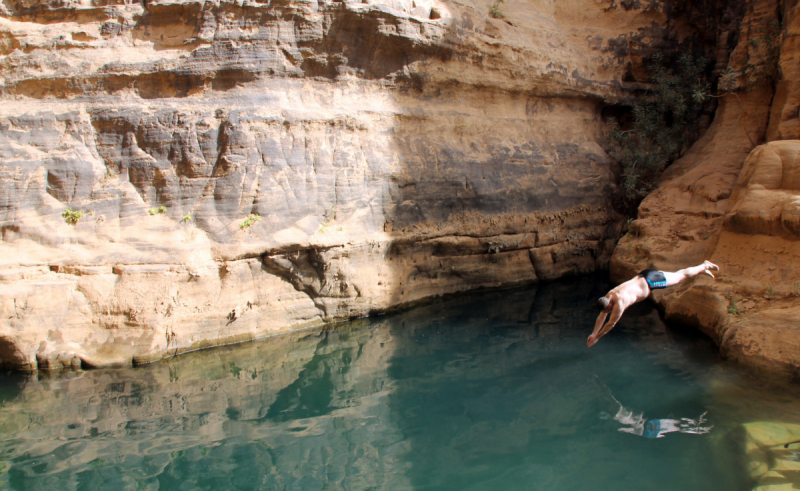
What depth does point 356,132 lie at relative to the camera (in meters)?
7.73

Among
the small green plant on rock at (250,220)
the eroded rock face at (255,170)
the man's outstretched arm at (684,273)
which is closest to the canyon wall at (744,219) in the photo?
the man's outstretched arm at (684,273)

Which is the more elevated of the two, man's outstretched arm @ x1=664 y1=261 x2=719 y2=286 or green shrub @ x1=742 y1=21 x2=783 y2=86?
green shrub @ x1=742 y1=21 x2=783 y2=86

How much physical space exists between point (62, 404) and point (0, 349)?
1.24 m

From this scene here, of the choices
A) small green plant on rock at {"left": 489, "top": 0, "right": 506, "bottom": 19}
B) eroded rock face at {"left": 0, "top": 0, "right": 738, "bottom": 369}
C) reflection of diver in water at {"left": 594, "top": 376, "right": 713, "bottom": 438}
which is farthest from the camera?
small green plant on rock at {"left": 489, "top": 0, "right": 506, "bottom": 19}

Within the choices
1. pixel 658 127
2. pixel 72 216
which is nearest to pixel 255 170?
pixel 72 216

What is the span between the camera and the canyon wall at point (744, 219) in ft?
18.7

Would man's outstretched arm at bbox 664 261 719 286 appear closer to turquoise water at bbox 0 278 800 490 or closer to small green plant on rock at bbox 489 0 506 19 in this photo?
turquoise water at bbox 0 278 800 490

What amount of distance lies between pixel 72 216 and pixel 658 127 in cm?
1012

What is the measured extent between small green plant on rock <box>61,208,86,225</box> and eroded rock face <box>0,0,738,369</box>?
59 mm

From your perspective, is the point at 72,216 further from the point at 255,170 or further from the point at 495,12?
the point at 495,12

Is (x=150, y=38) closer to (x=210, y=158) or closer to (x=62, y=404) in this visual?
(x=210, y=158)

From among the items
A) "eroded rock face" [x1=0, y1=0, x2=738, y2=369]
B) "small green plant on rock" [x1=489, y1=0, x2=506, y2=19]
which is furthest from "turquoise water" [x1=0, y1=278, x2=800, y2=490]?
"small green plant on rock" [x1=489, y1=0, x2=506, y2=19]

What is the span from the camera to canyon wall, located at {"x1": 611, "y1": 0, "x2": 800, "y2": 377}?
570 cm

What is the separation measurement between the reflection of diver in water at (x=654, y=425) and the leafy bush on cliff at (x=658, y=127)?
620 centimetres
